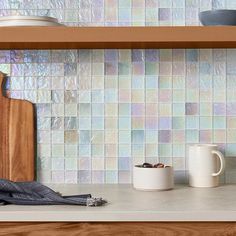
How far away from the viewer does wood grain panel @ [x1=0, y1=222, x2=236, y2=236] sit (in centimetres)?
161

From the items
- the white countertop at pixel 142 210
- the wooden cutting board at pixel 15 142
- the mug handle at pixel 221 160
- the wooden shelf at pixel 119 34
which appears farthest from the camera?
the wooden cutting board at pixel 15 142

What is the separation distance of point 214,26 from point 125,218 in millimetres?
741

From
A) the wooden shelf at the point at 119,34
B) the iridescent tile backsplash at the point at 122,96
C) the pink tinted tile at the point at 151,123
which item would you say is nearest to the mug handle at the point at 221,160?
the iridescent tile backsplash at the point at 122,96

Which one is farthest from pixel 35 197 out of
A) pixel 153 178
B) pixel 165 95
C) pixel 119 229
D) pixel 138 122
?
pixel 165 95

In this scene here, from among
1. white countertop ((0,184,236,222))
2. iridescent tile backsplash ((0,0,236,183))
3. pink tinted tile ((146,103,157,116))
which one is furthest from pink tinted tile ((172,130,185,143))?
white countertop ((0,184,236,222))

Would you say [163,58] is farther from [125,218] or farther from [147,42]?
[125,218]

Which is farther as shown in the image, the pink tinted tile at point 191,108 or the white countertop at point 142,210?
the pink tinted tile at point 191,108

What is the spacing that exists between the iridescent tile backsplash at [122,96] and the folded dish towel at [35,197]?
42 cm

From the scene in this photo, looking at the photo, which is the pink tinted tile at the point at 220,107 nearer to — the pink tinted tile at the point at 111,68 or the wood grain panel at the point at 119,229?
the pink tinted tile at the point at 111,68

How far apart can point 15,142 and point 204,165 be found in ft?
2.35

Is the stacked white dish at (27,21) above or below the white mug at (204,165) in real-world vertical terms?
above

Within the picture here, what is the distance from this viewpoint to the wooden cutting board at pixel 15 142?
2.16m

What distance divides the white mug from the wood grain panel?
453 millimetres

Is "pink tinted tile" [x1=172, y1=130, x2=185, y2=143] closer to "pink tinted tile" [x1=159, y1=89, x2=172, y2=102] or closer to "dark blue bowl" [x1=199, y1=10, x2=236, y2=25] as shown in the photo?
"pink tinted tile" [x1=159, y1=89, x2=172, y2=102]
